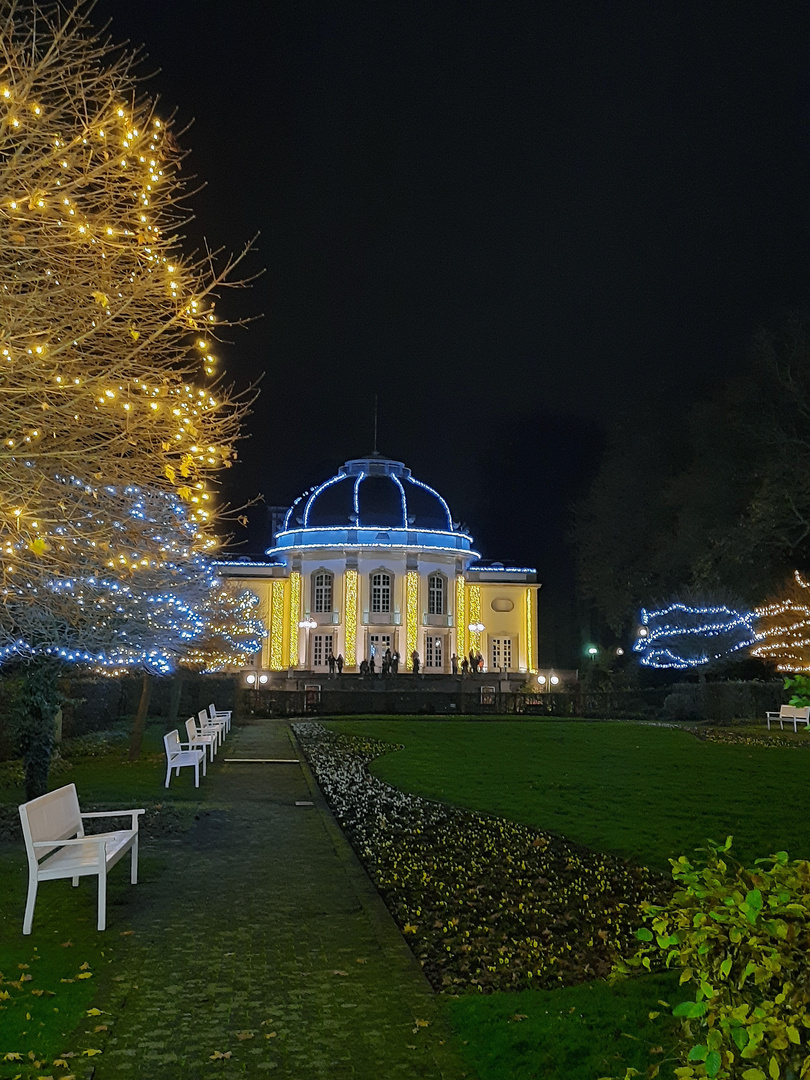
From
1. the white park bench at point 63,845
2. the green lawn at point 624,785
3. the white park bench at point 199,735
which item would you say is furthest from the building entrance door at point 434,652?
the white park bench at point 63,845

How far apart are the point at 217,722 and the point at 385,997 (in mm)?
16038

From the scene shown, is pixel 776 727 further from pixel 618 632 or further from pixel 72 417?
pixel 72 417

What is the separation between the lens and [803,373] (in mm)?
32906

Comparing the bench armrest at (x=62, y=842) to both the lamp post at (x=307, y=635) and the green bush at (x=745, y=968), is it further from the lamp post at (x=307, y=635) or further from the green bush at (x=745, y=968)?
the lamp post at (x=307, y=635)

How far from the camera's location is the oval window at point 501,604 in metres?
55.6

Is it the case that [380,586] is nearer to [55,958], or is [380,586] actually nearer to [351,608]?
[351,608]

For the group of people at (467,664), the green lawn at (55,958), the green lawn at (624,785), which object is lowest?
the green lawn at (55,958)

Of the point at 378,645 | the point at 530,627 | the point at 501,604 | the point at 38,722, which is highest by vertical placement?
the point at 501,604

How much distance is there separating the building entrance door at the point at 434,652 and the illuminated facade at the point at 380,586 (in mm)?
55

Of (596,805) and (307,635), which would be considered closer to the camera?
(596,805)

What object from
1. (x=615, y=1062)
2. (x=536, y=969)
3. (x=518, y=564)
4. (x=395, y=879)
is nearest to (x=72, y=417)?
(x=395, y=879)

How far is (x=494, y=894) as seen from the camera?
294 inches

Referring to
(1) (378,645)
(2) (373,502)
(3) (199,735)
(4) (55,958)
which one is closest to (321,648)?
(1) (378,645)

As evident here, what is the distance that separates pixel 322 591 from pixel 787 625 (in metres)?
26.9
